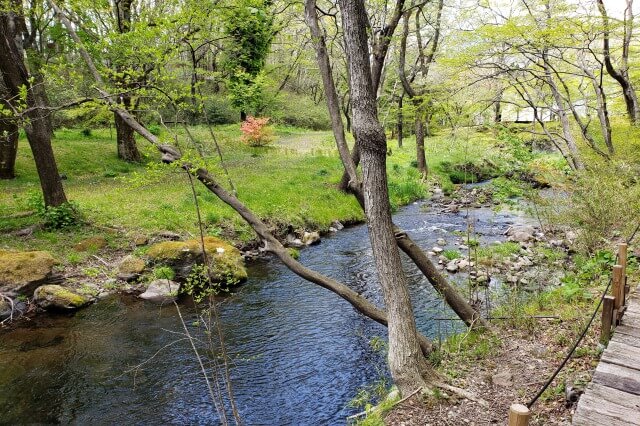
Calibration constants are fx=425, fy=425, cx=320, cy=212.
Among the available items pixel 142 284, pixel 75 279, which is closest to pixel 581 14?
pixel 142 284

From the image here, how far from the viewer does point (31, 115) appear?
11461 millimetres

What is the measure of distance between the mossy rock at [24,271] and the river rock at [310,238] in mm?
7030

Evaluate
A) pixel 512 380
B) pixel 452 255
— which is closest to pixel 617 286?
pixel 512 380

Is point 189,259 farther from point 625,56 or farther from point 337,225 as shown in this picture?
point 625,56

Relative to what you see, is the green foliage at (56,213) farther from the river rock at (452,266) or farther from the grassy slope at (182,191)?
the river rock at (452,266)

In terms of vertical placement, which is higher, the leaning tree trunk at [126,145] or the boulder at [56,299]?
the leaning tree trunk at [126,145]

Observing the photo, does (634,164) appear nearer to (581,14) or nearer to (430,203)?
(581,14)

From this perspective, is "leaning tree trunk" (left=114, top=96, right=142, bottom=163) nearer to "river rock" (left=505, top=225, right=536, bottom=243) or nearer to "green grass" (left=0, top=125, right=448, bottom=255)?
"green grass" (left=0, top=125, right=448, bottom=255)

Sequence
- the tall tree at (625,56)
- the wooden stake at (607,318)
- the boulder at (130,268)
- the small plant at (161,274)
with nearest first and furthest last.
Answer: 1. the wooden stake at (607,318)
2. the small plant at (161,274)
3. the boulder at (130,268)
4. the tall tree at (625,56)

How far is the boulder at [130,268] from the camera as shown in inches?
404

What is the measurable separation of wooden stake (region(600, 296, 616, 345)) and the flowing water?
2.07m

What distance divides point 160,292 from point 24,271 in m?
2.87

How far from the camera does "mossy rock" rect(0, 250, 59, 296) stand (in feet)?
29.4

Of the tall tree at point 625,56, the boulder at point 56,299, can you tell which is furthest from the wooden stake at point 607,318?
the boulder at point 56,299
